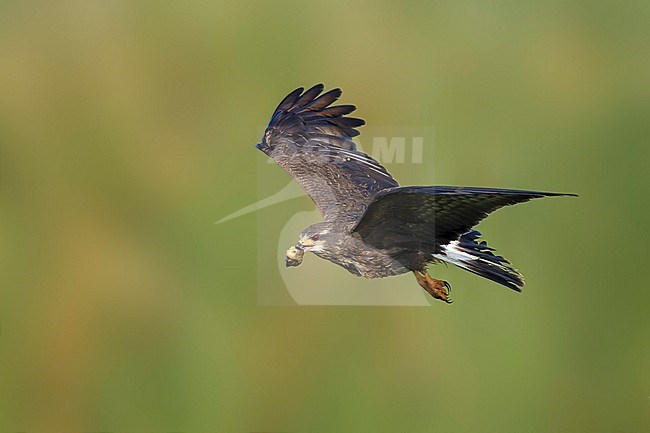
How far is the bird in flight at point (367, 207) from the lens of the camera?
7.04 ft

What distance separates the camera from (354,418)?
148 inches

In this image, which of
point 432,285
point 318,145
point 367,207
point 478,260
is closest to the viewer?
point 367,207

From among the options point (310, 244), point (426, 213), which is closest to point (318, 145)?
point (310, 244)

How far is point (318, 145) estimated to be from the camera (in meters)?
3.03

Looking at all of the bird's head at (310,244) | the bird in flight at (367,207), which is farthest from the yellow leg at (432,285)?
the bird's head at (310,244)

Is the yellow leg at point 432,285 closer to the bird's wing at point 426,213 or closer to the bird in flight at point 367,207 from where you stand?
the bird in flight at point 367,207

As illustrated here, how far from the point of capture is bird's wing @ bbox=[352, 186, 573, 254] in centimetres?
201

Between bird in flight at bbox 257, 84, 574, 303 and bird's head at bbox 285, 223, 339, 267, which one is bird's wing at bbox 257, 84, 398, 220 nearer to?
bird in flight at bbox 257, 84, 574, 303

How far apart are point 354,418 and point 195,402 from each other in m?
0.77

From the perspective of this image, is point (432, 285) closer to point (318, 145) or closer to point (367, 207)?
point (367, 207)

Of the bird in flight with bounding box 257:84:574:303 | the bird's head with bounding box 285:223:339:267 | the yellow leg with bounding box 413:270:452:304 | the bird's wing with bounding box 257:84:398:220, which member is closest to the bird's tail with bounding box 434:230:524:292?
the bird in flight with bounding box 257:84:574:303

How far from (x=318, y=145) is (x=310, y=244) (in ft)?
2.20

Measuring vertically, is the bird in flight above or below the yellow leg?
above

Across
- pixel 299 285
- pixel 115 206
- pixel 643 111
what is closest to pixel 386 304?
pixel 299 285
